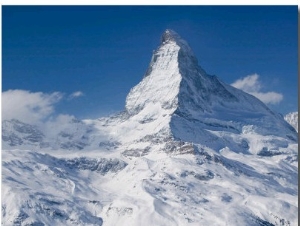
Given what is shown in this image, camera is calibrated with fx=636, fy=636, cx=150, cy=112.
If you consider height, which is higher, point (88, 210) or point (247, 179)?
point (247, 179)

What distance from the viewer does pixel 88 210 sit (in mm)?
172125

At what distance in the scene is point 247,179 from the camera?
653ft

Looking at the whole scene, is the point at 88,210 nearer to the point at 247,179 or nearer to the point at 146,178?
the point at 146,178

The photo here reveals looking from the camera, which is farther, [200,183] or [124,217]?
[200,183]

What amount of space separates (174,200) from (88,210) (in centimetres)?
2348

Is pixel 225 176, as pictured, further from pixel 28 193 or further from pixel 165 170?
pixel 28 193

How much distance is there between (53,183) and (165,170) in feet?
114
